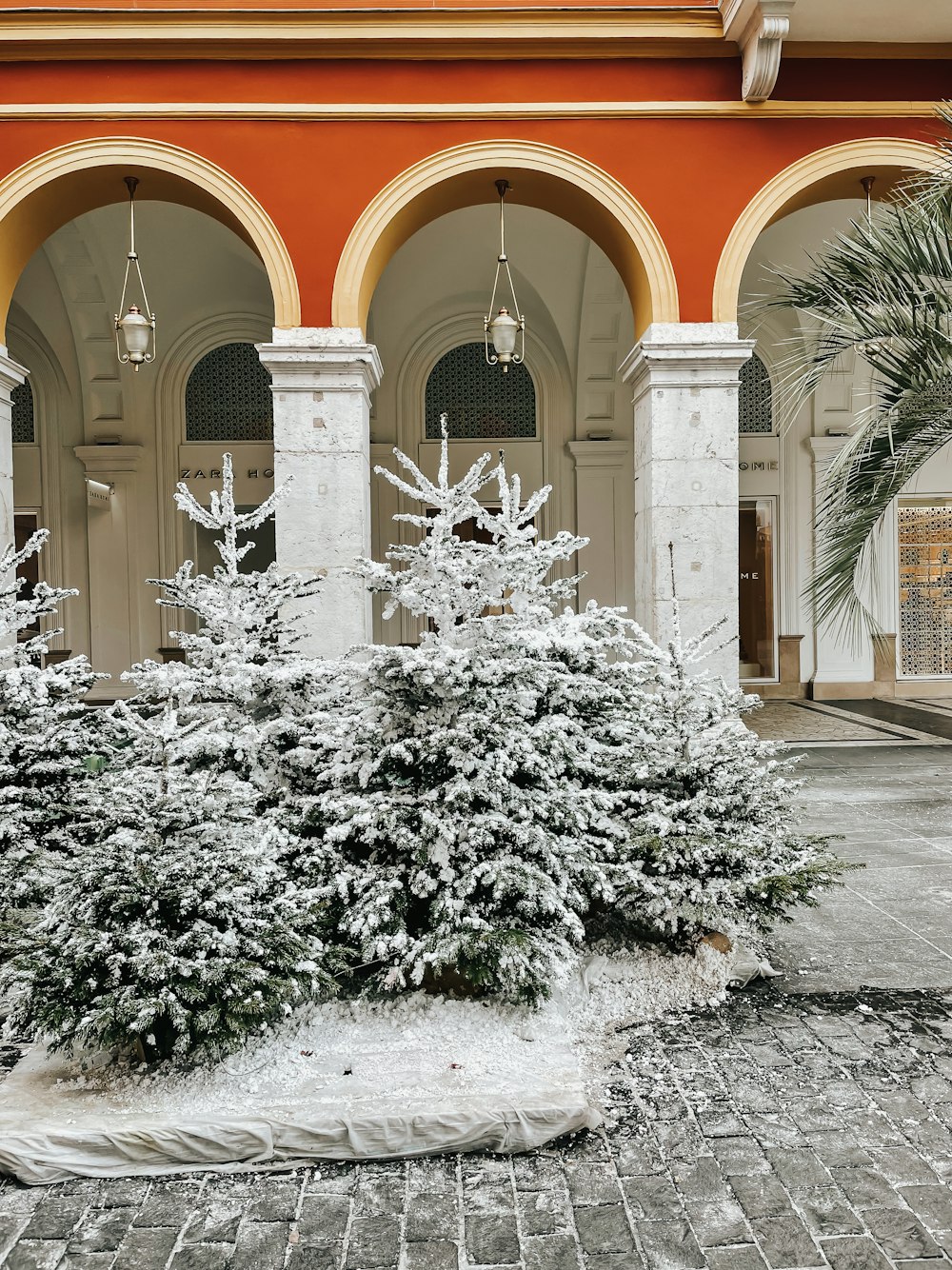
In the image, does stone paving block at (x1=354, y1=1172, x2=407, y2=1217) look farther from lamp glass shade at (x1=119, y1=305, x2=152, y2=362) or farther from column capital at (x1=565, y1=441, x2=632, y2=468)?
column capital at (x1=565, y1=441, x2=632, y2=468)

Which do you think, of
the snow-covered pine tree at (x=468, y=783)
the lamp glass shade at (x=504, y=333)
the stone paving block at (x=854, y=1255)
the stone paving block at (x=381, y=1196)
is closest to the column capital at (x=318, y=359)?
the lamp glass shade at (x=504, y=333)

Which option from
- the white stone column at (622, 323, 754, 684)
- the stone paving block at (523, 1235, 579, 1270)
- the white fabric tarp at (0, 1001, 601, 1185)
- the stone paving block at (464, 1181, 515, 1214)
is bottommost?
the stone paving block at (523, 1235, 579, 1270)

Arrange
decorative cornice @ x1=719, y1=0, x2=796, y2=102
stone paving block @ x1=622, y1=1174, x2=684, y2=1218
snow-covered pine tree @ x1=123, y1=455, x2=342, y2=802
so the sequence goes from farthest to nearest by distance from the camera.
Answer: decorative cornice @ x1=719, y1=0, x2=796, y2=102 < snow-covered pine tree @ x1=123, y1=455, x2=342, y2=802 < stone paving block @ x1=622, y1=1174, x2=684, y2=1218

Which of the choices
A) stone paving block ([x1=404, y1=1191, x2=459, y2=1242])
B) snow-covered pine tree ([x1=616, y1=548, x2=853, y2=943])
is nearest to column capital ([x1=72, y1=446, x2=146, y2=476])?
snow-covered pine tree ([x1=616, y1=548, x2=853, y2=943])

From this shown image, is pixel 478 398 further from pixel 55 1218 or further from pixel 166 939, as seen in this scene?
pixel 55 1218

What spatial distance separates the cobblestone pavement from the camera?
221cm

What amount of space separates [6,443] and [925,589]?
12.1 m

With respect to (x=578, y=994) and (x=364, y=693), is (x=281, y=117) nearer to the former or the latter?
(x=364, y=693)

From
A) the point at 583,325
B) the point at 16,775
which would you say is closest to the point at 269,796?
the point at 16,775

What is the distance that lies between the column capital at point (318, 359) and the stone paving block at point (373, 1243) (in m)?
6.25

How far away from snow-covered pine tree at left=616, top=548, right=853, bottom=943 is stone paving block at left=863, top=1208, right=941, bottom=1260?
1248 millimetres

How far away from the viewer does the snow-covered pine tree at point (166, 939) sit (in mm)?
2744

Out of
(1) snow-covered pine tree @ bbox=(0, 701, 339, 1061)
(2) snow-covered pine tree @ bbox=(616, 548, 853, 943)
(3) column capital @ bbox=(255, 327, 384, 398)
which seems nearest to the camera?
(1) snow-covered pine tree @ bbox=(0, 701, 339, 1061)

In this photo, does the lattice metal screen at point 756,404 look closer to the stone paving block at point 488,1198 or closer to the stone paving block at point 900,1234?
the stone paving block at point 900,1234
